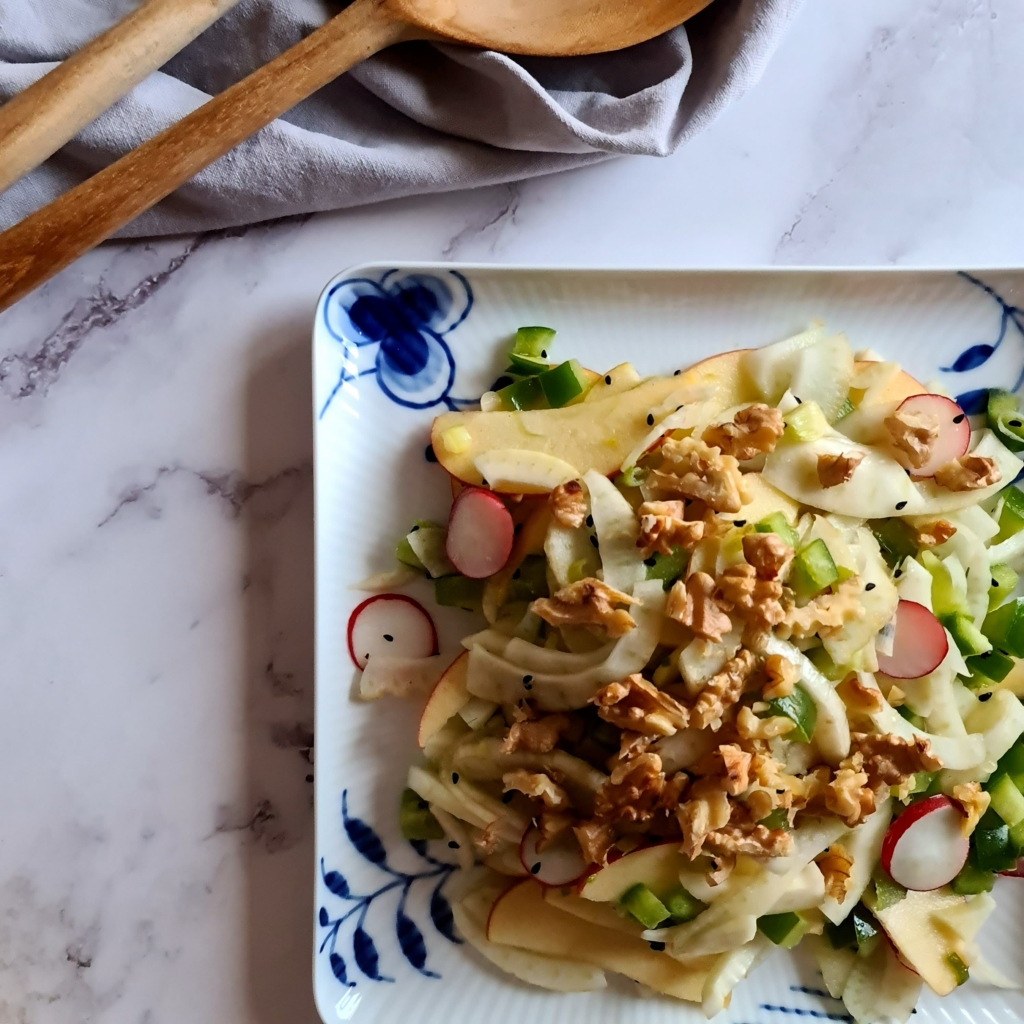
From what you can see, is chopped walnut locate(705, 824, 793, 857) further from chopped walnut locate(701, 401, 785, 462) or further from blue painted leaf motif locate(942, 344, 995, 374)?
blue painted leaf motif locate(942, 344, 995, 374)

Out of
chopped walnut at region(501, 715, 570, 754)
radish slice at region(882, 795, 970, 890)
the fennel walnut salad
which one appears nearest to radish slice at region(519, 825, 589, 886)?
the fennel walnut salad

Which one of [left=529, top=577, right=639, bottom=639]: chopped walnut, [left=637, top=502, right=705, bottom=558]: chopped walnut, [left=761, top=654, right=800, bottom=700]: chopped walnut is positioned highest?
[left=637, top=502, right=705, bottom=558]: chopped walnut

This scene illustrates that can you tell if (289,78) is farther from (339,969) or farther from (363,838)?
(339,969)

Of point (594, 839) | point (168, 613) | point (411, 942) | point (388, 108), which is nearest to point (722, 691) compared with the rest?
point (594, 839)

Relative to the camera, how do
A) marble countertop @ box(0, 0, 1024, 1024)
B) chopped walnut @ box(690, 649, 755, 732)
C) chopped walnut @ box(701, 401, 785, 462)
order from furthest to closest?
marble countertop @ box(0, 0, 1024, 1024) < chopped walnut @ box(701, 401, 785, 462) < chopped walnut @ box(690, 649, 755, 732)

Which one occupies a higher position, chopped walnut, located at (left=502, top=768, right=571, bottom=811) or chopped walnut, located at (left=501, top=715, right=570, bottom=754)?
chopped walnut, located at (left=501, top=715, right=570, bottom=754)

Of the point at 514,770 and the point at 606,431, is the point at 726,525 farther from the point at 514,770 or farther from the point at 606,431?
the point at 514,770

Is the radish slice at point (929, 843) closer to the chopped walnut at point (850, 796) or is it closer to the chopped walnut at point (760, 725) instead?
the chopped walnut at point (850, 796)
